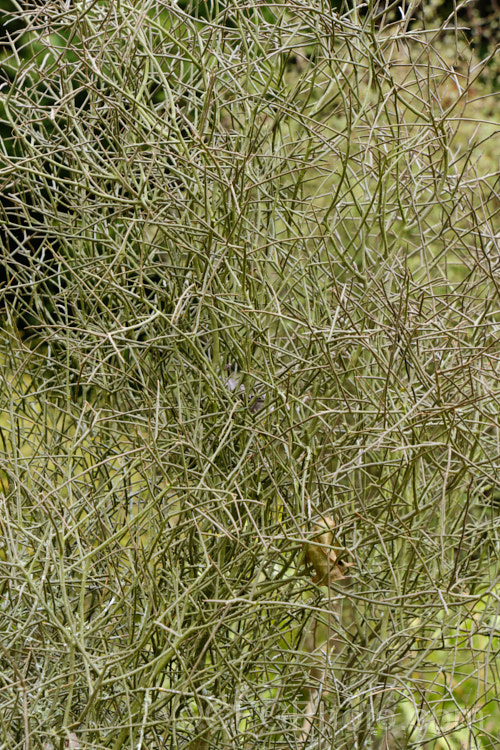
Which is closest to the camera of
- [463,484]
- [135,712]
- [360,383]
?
[135,712]

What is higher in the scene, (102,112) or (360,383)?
(102,112)

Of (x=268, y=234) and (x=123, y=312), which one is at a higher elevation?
(x=268, y=234)

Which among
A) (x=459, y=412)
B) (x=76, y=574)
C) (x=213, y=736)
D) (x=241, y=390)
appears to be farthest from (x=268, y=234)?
(x=213, y=736)

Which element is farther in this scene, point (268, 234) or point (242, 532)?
point (268, 234)

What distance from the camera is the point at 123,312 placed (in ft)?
3.84

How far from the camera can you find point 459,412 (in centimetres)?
93

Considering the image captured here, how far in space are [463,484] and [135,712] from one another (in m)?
0.50

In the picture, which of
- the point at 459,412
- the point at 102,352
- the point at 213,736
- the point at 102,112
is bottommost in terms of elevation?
the point at 213,736

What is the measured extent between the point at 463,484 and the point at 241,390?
328 mm

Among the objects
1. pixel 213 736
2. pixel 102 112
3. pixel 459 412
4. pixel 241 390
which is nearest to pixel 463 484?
pixel 459 412

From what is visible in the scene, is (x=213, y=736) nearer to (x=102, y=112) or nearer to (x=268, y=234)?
(x=268, y=234)

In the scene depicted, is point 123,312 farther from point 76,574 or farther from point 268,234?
point 76,574

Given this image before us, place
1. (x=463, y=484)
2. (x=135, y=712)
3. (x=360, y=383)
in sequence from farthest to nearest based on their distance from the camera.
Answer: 1. (x=463, y=484)
2. (x=360, y=383)
3. (x=135, y=712)

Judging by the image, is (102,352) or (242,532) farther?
(102,352)
